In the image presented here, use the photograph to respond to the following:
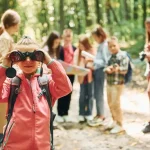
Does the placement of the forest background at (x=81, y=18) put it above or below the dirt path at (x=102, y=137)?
above

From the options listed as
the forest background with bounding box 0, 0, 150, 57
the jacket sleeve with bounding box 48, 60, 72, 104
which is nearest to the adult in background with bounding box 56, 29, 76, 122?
the jacket sleeve with bounding box 48, 60, 72, 104

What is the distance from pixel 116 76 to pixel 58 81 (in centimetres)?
339

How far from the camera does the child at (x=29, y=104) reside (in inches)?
118

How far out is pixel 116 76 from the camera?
21.1ft

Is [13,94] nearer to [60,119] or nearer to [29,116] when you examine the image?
[29,116]

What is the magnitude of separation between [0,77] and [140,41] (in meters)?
15.3

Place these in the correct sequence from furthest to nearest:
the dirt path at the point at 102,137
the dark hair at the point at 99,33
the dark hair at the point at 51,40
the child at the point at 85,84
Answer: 1. the child at the point at 85,84
2. the dark hair at the point at 99,33
3. the dark hair at the point at 51,40
4. the dirt path at the point at 102,137

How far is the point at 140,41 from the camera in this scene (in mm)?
17719

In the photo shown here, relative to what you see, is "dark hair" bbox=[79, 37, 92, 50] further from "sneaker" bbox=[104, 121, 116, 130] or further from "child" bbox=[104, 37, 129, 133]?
"sneaker" bbox=[104, 121, 116, 130]

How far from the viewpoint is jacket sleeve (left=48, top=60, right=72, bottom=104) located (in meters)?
3.14

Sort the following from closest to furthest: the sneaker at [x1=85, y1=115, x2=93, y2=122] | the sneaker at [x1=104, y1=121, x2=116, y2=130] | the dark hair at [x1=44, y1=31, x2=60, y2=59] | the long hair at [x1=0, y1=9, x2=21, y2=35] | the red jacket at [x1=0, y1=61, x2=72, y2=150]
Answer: the red jacket at [x1=0, y1=61, x2=72, y2=150] < the long hair at [x1=0, y1=9, x2=21, y2=35] < the sneaker at [x1=104, y1=121, x2=116, y2=130] < the dark hair at [x1=44, y1=31, x2=60, y2=59] < the sneaker at [x1=85, y1=115, x2=93, y2=122]

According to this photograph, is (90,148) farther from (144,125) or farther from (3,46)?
(3,46)

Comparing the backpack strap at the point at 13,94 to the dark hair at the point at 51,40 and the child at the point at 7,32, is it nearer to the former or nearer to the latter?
Result: the child at the point at 7,32

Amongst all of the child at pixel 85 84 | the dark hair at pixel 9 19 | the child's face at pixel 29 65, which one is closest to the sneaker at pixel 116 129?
the child at pixel 85 84
